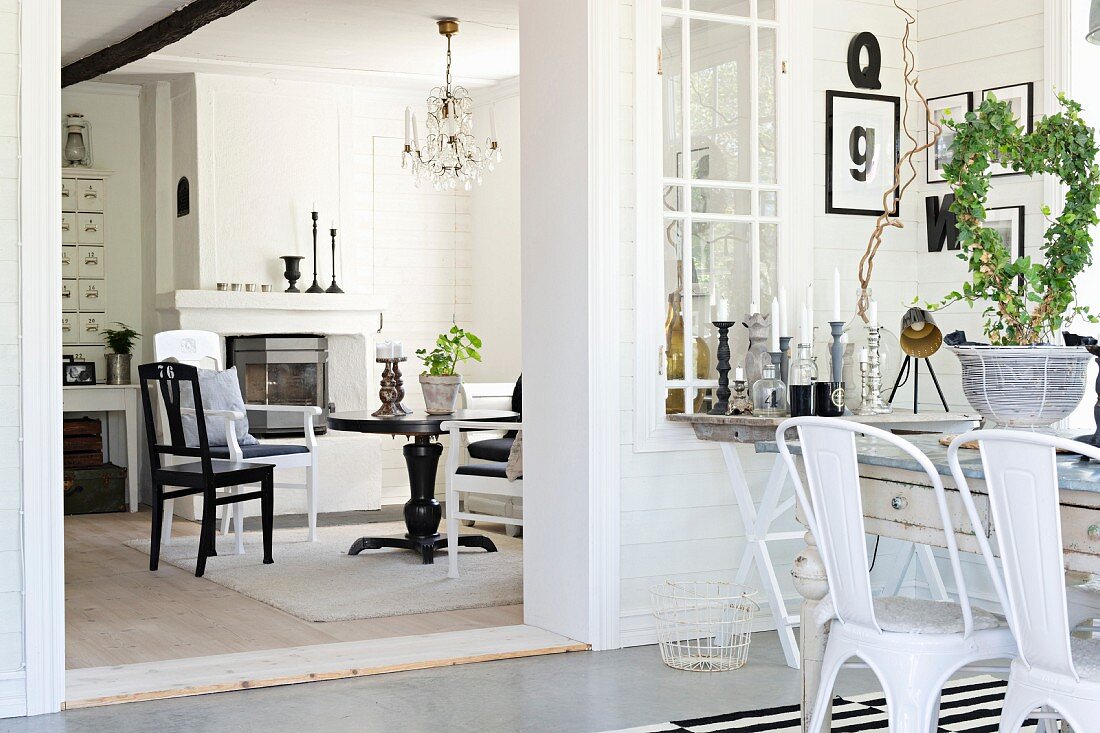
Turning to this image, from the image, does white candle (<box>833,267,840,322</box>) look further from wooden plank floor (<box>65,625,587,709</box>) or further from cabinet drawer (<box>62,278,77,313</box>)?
cabinet drawer (<box>62,278,77,313</box>)

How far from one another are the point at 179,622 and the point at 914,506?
310 cm

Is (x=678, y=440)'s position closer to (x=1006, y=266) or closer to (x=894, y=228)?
(x=894, y=228)

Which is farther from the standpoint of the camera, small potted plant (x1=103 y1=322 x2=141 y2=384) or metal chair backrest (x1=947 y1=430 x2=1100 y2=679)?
small potted plant (x1=103 y1=322 x2=141 y2=384)

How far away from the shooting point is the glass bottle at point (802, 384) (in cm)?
419

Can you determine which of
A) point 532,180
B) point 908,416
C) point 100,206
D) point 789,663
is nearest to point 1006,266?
point 908,416

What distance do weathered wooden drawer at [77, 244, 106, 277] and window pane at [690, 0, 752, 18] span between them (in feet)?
17.3

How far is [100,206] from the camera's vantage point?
847 centimetres

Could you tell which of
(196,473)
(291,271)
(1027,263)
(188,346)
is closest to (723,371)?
(1027,263)

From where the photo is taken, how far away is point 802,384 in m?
4.21

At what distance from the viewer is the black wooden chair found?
580 cm

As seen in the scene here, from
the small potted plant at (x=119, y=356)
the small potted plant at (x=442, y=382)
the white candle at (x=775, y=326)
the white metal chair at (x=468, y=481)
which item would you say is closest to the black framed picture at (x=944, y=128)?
the white candle at (x=775, y=326)

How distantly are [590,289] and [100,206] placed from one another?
5229 mm

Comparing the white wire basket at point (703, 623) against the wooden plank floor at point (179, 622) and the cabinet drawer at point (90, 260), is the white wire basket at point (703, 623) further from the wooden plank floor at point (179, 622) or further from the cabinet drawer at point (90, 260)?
the cabinet drawer at point (90, 260)

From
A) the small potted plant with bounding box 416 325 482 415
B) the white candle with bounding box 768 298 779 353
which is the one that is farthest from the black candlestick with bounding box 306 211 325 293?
the white candle with bounding box 768 298 779 353
